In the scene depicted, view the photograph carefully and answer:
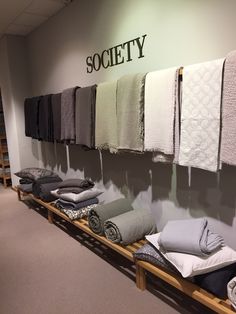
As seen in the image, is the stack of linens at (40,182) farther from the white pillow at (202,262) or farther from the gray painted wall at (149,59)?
the white pillow at (202,262)

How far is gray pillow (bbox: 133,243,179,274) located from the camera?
70.6 inches

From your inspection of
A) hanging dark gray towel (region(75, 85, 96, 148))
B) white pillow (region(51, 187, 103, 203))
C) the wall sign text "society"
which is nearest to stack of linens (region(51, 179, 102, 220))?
white pillow (region(51, 187, 103, 203))

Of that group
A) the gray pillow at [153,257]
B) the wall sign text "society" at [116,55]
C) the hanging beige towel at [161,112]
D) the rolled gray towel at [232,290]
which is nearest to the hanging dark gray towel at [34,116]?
the wall sign text "society" at [116,55]

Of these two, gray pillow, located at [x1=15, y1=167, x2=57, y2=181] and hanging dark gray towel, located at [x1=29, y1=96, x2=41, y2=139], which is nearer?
hanging dark gray towel, located at [x1=29, y1=96, x2=41, y2=139]

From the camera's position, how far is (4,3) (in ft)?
9.98

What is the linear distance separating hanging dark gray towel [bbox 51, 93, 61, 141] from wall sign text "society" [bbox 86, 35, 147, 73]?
45 cm

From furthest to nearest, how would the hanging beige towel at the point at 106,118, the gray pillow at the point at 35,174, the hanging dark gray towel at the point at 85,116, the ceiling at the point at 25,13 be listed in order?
the gray pillow at the point at 35,174 → the ceiling at the point at 25,13 → the hanging dark gray towel at the point at 85,116 → the hanging beige towel at the point at 106,118

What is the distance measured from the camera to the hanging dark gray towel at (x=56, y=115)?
9.95 ft

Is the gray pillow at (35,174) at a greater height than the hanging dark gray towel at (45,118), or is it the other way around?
the hanging dark gray towel at (45,118)

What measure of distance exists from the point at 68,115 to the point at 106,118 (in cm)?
61

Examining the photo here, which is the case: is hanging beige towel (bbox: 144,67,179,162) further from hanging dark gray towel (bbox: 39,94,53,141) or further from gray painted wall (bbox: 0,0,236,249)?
hanging dark gray towel (bbox: 39,94,53,141)

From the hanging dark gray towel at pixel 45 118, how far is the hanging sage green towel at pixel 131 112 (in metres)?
1.27

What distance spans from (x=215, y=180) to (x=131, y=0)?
1.59 metres

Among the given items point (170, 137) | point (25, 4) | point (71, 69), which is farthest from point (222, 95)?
point (25, 4)
